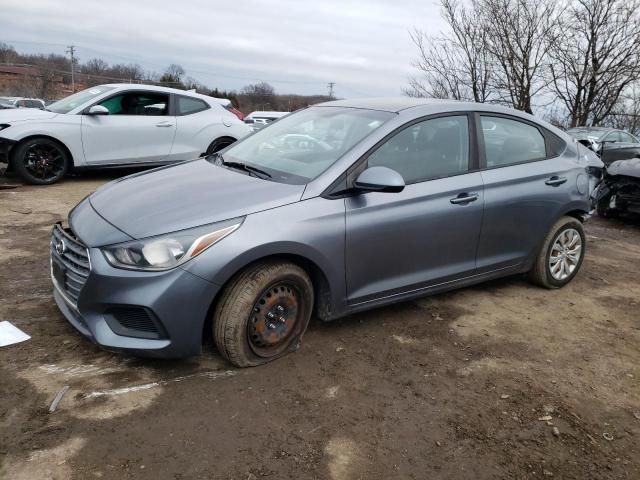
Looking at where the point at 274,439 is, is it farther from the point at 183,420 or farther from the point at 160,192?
the point at 160,192

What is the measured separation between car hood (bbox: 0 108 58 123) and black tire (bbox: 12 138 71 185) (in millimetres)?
325

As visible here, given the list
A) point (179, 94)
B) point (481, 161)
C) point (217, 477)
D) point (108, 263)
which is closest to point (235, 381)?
point (217, 477)

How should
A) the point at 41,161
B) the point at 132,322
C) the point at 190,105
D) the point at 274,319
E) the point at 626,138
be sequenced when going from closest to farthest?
1. the point at 132,322
2. the point at 274,319
3. the point at 41,161
4. the point at 190,105
5. the point at 626,138

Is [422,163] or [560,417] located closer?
[560,417]

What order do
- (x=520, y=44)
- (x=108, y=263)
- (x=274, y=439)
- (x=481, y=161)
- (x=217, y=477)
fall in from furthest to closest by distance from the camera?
(x=520, y=44)
(x=481, y=161)
(x=108, y=263)
(x=274, y=439)
(x=217, y=477)

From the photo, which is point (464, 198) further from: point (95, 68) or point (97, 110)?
point (95, 68)

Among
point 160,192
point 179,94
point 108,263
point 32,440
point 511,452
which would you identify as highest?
point 179,94

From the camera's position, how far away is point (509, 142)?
4.28 meters

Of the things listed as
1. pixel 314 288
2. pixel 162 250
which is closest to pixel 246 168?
pixel 314 288

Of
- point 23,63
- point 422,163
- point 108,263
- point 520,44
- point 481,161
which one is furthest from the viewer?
point 23,63

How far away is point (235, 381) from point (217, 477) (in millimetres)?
753

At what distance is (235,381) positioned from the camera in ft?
9.89

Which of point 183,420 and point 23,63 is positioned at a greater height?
point 23,63

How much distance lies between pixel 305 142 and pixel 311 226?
93 cm
